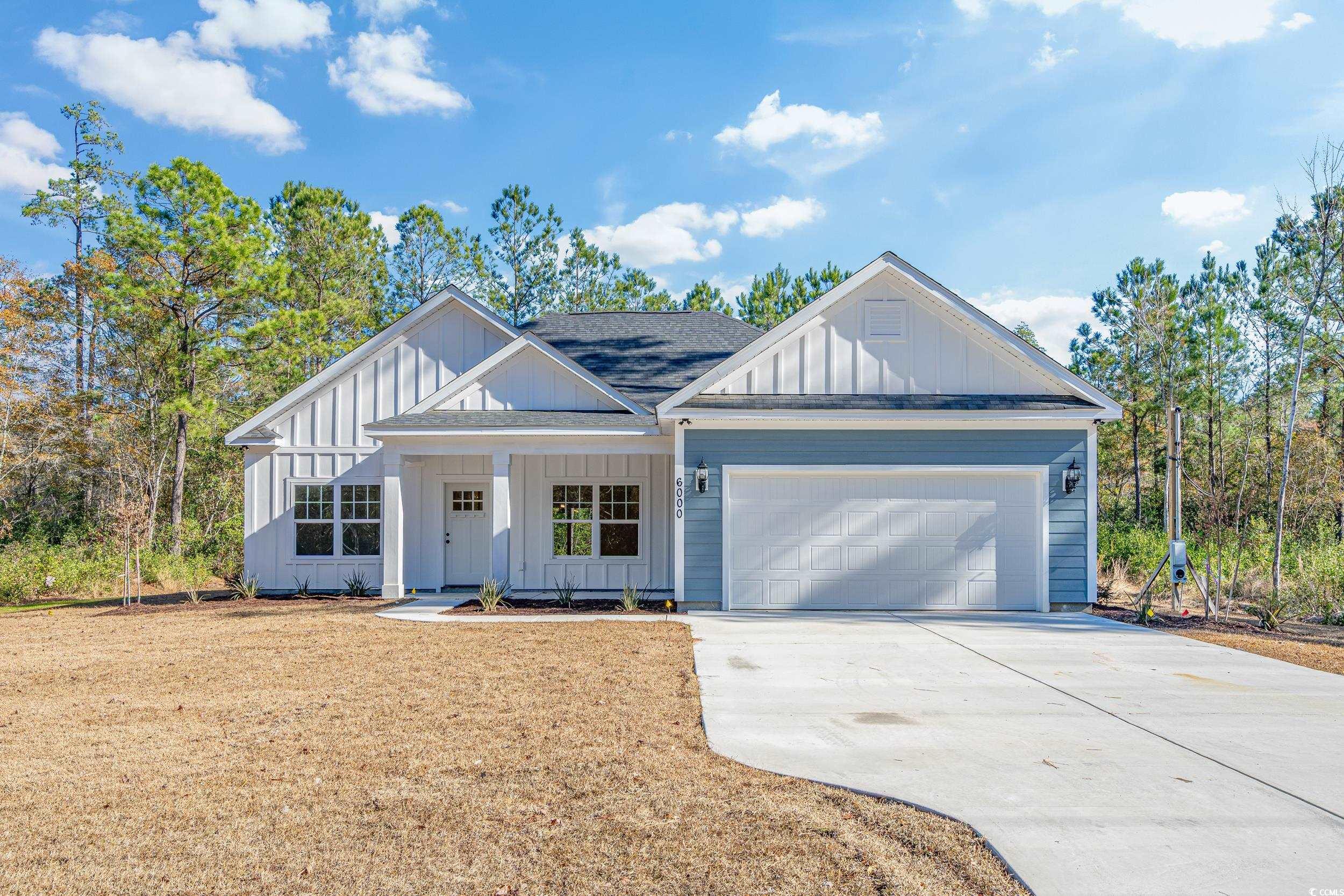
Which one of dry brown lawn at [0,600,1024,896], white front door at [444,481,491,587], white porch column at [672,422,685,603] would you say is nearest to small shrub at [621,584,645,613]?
white porch column at [672,422,685,603]

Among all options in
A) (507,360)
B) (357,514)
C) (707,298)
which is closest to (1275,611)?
(507,360)

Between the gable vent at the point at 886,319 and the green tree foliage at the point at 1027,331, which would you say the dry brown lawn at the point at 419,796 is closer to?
the gable vent at the point at 886,319

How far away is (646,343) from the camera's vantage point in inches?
634

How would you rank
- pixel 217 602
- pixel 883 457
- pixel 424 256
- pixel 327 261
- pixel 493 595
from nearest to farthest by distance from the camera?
1. pixel 883 457
2. pixel 493 595
3. pixel 217 602
4. pixel 327 261
5. pixel 424 256

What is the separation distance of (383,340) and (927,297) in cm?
947

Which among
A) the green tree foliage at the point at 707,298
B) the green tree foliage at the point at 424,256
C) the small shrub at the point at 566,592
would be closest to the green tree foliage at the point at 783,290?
the green tree foliage at the point at 707,298

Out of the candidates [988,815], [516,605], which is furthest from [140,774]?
[516,605]

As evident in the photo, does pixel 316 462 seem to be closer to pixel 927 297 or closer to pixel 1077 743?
pixel 927 297

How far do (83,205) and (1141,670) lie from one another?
91.3 ft

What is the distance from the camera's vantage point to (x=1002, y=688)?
6.66 metres

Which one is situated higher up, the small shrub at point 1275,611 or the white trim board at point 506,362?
the white trim board at point 506,362

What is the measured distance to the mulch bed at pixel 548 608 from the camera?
11172 millimetres

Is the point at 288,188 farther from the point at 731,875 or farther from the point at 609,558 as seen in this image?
the point at 731,875

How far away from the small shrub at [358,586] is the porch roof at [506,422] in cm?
310
